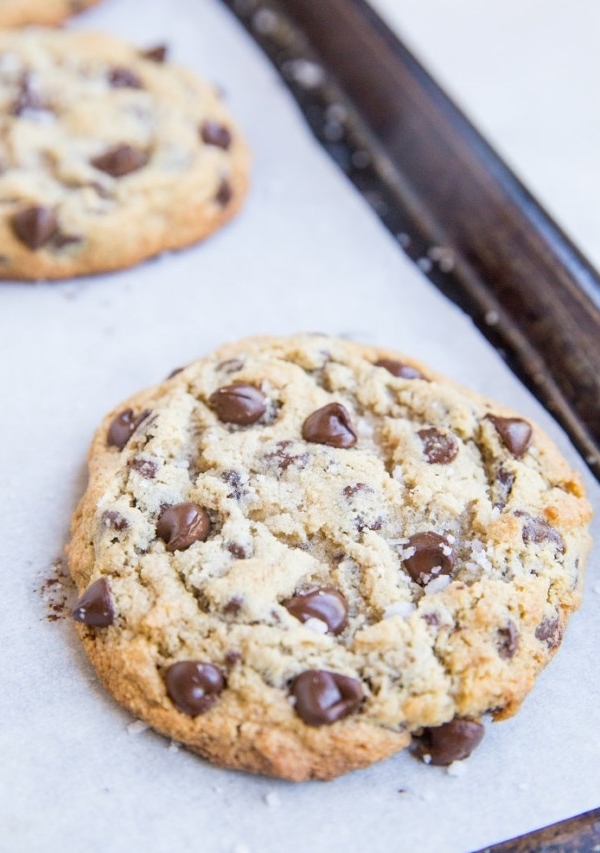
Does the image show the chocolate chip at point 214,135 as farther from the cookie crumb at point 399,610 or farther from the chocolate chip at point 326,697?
the chocolate chip at point 326,697

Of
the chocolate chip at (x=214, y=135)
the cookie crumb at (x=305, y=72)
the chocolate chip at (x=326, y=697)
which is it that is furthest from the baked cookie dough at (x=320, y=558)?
the cookie crumb at (x=305, y=72)

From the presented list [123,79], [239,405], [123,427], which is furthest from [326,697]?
[123,79]

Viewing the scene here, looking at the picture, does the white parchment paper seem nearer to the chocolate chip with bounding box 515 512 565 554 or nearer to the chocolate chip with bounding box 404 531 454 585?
the chocolate chip with bounding box 515 512 565 554

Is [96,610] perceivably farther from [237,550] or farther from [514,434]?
[514,434]

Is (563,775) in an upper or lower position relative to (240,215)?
lower

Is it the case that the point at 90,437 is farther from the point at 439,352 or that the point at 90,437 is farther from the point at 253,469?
the point at 439,352

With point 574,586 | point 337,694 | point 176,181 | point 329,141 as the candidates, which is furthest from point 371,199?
point 337,694
